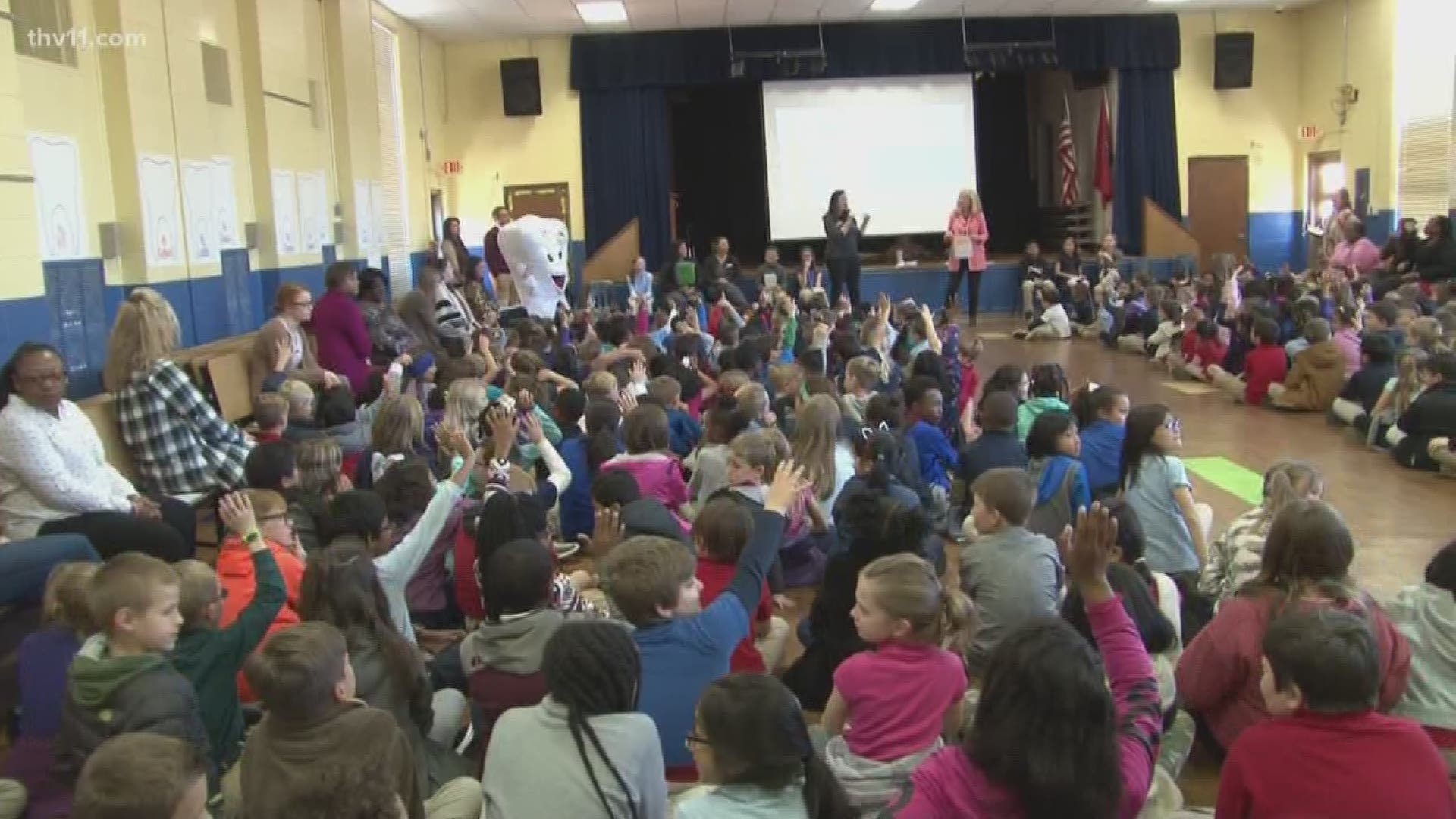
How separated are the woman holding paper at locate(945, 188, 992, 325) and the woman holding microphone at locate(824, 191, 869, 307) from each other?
1208 mm

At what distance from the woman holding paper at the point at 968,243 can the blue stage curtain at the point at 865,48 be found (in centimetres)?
183

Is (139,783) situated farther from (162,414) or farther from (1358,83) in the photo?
(1358,83)

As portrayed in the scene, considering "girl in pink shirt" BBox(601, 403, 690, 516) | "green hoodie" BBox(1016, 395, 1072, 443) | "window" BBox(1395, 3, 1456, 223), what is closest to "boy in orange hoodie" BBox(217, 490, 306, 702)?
"girl in pink shirt" BBox(601, 403, 690, 516)

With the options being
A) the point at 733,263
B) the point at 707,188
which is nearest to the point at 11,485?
the point at 733,263

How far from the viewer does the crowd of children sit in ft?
5.72

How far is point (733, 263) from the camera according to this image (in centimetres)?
→ 1345

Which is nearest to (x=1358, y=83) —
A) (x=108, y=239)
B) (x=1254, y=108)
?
(x=1254, y=108)

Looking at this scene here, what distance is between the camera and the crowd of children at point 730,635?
174 cm

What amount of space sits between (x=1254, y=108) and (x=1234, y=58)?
Result: 70 centimetres

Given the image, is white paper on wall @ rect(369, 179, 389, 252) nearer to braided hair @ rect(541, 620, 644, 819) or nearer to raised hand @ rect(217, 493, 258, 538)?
raised hand @ rect(217, 493, 258, 538)

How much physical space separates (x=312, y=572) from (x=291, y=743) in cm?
63

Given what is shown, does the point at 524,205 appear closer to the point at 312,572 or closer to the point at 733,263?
the point at 733,263

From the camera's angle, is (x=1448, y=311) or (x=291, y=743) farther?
(x=1448, y=311)

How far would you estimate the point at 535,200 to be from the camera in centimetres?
1396
